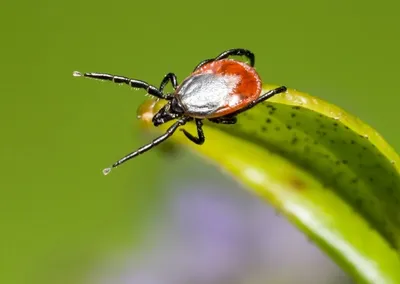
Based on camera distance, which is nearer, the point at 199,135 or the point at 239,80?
the point at 199,135

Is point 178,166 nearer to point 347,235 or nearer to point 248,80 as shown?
point 248,80

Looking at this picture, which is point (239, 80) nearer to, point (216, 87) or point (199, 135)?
point (216, 87)

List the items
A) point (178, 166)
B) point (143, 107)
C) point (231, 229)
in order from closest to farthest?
1. point (143, 107)
2. point (231, 229)
3. point (178, 166)

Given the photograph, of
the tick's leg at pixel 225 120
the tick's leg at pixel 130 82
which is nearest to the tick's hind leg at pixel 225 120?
the tick's leg at pixel 225 120

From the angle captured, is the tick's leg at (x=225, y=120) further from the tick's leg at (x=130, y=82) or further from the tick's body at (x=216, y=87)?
the tick's leg at (x=130, y=82)

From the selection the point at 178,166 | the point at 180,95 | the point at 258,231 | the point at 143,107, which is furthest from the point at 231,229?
the point at 143,107

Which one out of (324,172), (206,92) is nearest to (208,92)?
(206,92)

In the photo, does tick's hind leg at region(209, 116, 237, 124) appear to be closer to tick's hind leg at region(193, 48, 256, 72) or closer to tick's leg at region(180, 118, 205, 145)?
tick's leg at region(180, 118, 205, 145)
